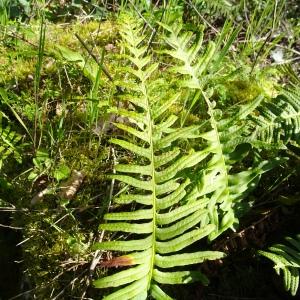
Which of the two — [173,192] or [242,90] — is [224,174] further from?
[242,90]

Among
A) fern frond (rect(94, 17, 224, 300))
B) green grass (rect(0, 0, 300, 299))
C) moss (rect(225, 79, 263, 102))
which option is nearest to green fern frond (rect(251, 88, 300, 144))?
green grass (rect(0, 0, 300, 299))

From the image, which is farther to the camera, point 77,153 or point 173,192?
point 77,153

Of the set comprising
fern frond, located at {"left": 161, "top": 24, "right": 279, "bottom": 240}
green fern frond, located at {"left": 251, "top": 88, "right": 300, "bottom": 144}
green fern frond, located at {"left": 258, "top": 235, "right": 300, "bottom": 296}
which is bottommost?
green fern frond, located at {"left": 258, "top": 235, "right": 300, "bottom": 296}

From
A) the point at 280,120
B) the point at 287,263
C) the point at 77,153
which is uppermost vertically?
the point at 280,120

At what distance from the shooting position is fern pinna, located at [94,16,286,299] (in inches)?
68.1

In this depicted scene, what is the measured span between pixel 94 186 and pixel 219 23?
1985 mm

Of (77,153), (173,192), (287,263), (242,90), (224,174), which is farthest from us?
(242,90)

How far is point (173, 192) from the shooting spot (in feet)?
6.07

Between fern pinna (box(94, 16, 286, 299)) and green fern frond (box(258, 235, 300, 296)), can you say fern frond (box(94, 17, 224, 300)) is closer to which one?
fern pinna (box(94, 16, 286, 299))

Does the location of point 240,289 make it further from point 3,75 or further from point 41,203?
point 3,75

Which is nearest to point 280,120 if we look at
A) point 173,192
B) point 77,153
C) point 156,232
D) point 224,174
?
point 224,174

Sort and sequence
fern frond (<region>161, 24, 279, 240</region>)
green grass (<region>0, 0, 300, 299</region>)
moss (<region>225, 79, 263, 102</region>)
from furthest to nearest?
moss (<region>225, 79, 263, 102</region>) < green grass (<region>0, 0, 300, 299</region>) < fern frond (<region>161, 24, 279, 240</region>)

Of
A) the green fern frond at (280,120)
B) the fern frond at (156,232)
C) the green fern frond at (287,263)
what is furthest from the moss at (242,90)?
the green fern frond at (287,263)

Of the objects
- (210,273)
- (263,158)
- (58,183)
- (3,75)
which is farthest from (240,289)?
(3,75)
